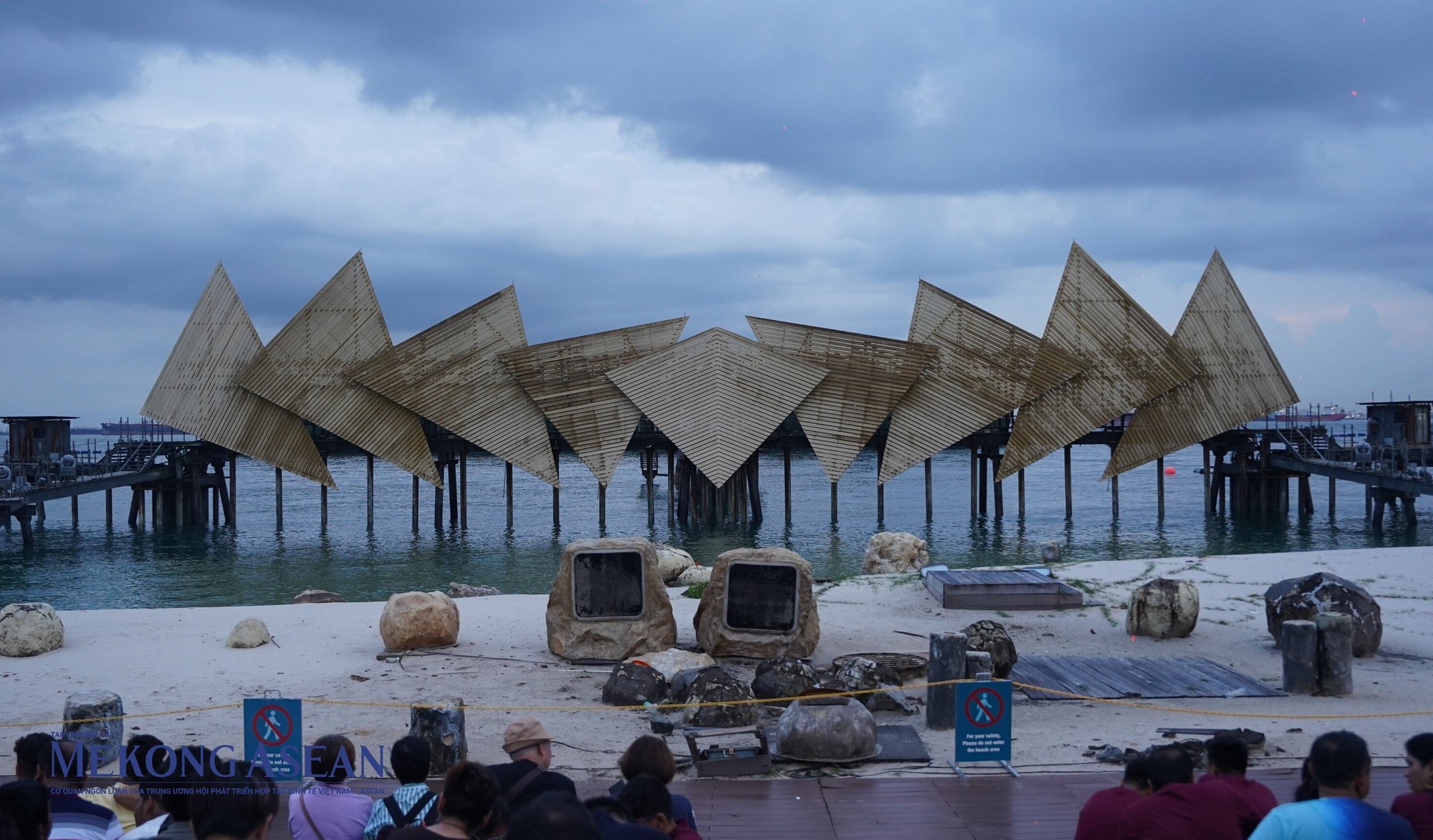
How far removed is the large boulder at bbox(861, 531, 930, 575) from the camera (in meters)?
23.6

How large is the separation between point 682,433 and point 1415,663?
2206cm

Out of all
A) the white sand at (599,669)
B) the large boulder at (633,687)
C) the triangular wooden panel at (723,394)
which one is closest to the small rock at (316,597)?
the white sand at (599,669)

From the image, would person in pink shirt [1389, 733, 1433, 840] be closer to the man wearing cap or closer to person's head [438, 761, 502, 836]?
the man wearing cap

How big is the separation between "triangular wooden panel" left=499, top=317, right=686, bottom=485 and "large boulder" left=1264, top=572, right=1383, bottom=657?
21909 mm

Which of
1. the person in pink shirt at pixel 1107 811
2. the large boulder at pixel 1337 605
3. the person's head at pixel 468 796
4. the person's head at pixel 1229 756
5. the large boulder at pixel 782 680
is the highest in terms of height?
the person's head at pixel 468 796

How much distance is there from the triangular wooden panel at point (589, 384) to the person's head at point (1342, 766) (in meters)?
29.1

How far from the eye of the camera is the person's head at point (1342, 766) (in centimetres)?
399

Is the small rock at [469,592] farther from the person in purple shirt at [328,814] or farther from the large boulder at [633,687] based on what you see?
the person in purple shirt at [328,814]

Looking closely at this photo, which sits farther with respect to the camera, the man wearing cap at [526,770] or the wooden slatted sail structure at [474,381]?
the wooden slatted sail structure at [474,381]

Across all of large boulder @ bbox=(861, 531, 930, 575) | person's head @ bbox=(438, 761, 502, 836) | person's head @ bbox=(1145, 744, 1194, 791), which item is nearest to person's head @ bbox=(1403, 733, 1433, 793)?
person's head @ bbox=(1145, 744, 1194, 791)

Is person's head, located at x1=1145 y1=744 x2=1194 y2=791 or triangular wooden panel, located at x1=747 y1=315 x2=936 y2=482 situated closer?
person's head, located at x1=1145 y1=744 x2=1194 y2=791

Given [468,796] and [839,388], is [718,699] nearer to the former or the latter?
[468,796]

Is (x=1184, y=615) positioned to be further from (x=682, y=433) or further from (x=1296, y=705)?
(x=682, y=433)

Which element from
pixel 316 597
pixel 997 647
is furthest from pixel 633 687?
pixel 316 597
